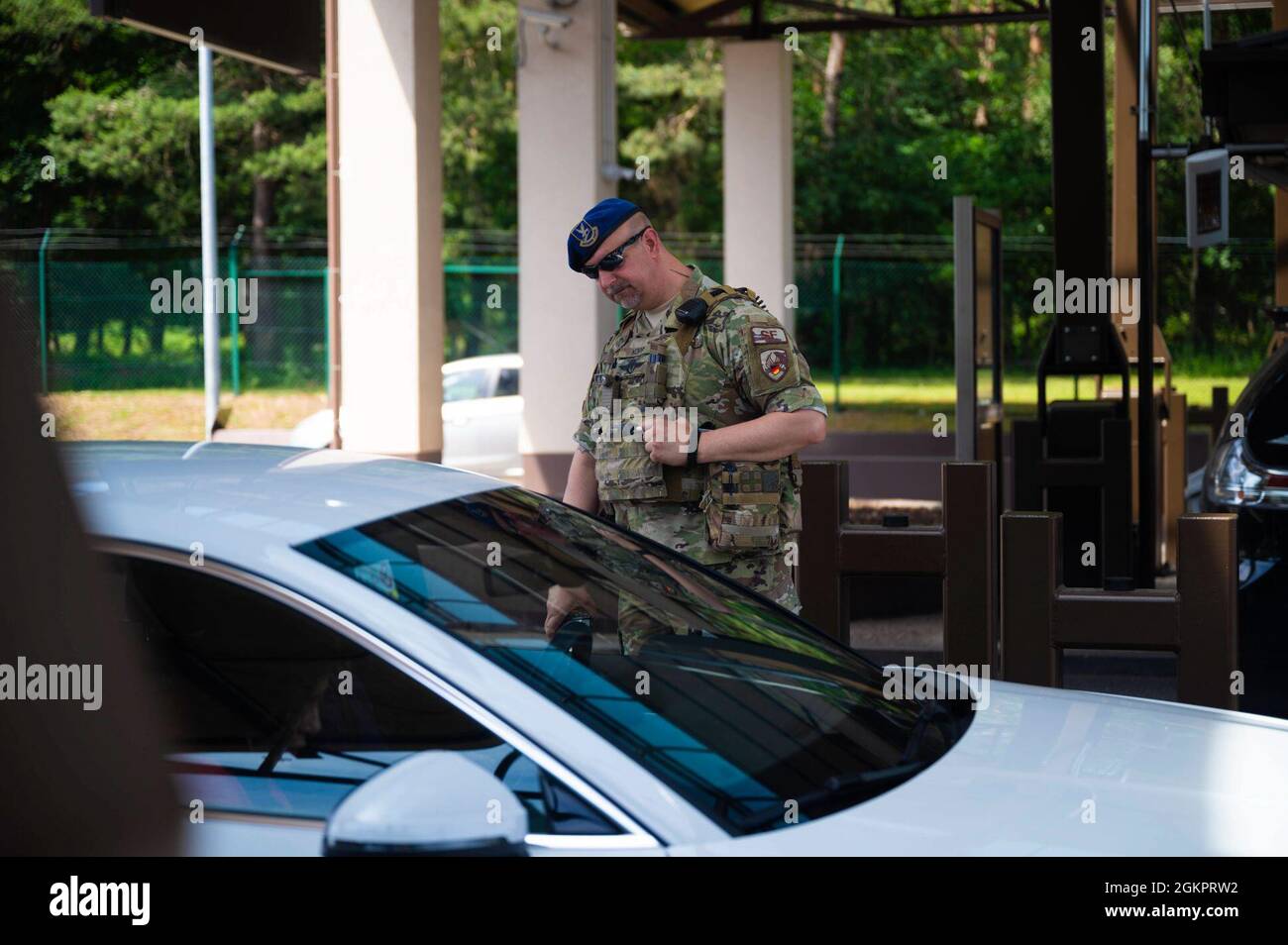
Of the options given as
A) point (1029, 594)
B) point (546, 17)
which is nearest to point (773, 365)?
point (1029, 594)

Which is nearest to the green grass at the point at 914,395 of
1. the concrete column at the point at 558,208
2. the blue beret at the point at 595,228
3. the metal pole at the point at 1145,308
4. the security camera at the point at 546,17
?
the concrete column at the point at 558,208

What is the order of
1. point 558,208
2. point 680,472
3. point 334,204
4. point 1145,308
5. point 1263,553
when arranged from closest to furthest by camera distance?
point 680,472
point 1263,553
point 1145,308
point 334,204
point 558,208

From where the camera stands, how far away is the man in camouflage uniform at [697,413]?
13.1 feet

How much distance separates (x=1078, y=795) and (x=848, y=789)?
0.39m

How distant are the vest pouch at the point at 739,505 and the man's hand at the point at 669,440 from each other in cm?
10

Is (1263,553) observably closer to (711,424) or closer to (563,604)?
(711,424)

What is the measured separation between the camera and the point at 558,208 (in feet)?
36.7

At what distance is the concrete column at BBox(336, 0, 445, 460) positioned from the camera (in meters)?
10.7

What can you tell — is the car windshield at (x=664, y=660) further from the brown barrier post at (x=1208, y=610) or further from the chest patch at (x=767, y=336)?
the brown barrier post at (x=1208, y=610)

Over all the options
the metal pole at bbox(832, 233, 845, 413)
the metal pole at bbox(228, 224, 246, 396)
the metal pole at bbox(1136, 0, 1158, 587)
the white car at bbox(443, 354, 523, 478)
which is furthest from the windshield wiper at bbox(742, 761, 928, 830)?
the metal pole at bbox(832, 233, 845, 413)

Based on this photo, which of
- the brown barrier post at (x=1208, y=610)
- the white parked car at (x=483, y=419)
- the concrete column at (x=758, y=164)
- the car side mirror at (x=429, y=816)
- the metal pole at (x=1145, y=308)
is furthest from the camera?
the concrete column at (x=758, y=164)
